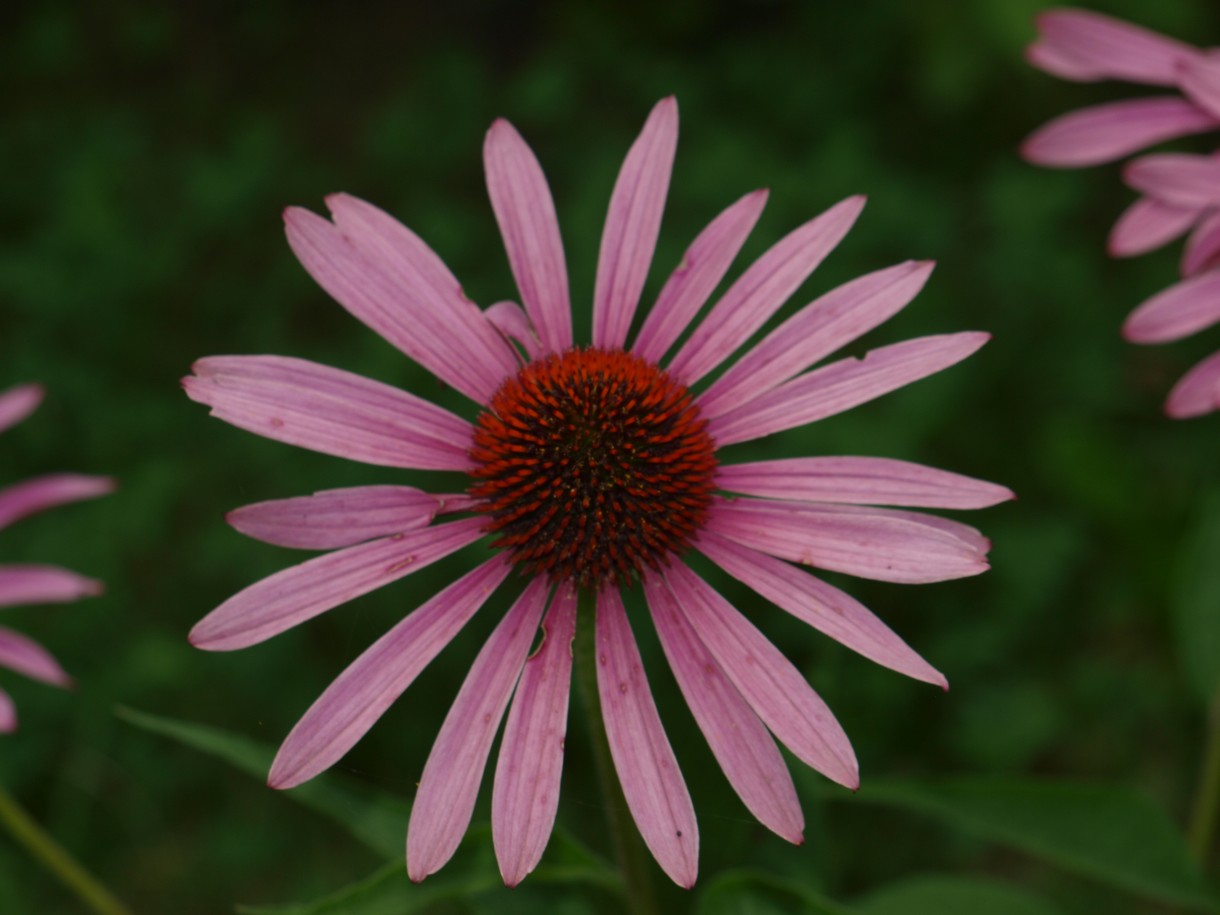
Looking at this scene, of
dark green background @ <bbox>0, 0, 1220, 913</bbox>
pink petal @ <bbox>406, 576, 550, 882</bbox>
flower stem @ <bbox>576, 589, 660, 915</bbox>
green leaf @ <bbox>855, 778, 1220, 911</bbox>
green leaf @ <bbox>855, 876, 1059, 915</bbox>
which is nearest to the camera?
pink petal @ <bbox>406, 576, 550, 882</bbox>

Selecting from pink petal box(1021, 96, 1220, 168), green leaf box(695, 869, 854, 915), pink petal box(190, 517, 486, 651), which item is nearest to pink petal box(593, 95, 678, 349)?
pink petal box(190, 517, 486, 651)

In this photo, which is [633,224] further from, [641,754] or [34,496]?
[34,496]

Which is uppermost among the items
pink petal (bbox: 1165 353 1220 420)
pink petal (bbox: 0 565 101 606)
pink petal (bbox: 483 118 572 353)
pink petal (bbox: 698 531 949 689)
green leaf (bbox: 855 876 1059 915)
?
pink petal (bbox: 1165 353 1220 420)

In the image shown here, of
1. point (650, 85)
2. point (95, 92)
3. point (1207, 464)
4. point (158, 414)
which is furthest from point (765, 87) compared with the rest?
point (95, 92)

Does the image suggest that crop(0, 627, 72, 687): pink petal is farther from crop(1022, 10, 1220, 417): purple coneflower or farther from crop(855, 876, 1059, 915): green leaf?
crop(1022, 10, 1220, 417): purple coneflower

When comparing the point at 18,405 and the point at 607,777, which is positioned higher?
the point at 607,777

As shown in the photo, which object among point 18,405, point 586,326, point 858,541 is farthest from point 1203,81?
point 18,405

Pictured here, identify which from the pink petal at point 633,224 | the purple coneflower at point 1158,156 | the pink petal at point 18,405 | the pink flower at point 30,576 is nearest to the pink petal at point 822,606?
the pink petal at point 633,224
